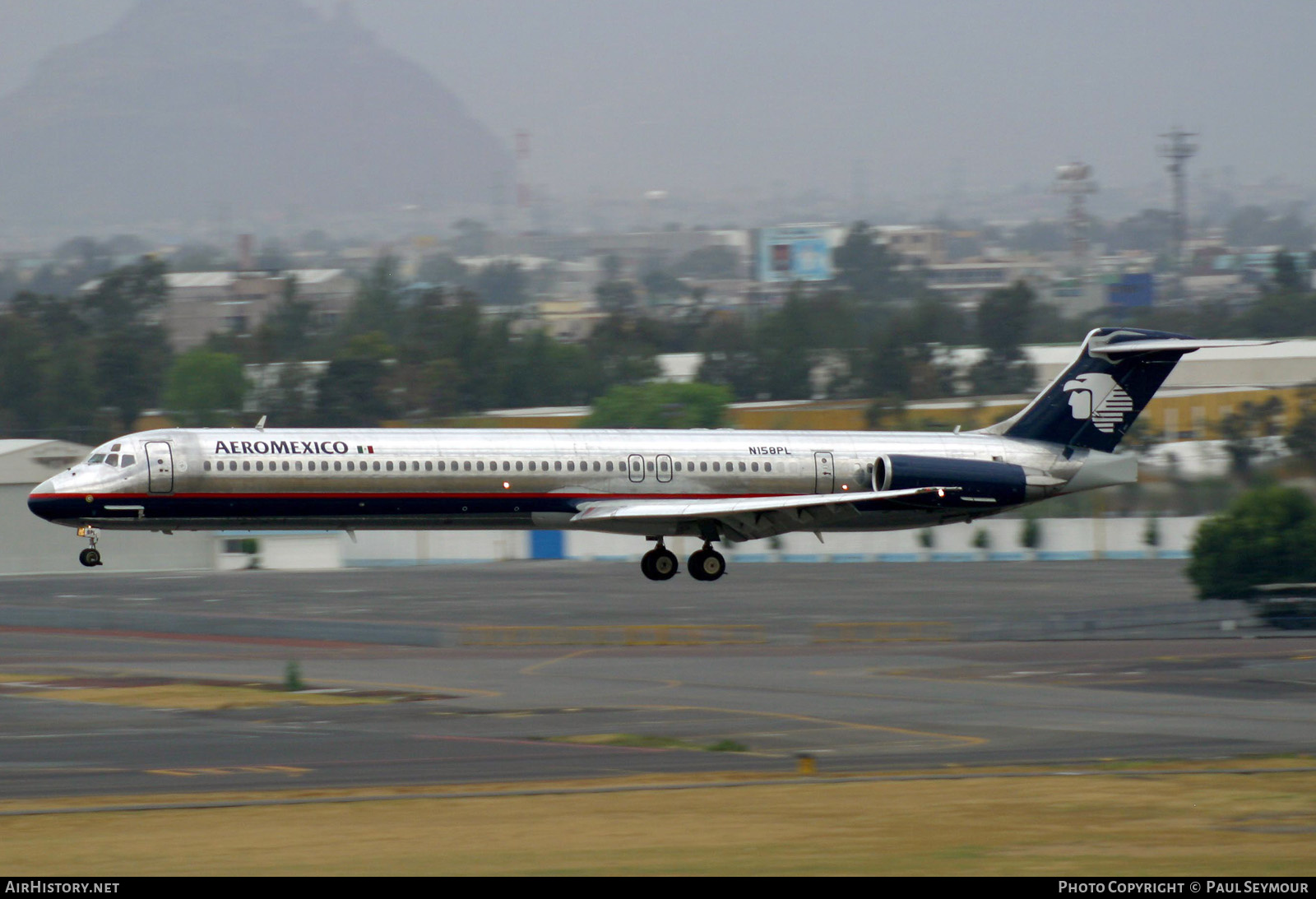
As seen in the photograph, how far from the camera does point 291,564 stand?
96188 millimetres

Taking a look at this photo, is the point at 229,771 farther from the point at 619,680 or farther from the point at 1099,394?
the point at 1099,394

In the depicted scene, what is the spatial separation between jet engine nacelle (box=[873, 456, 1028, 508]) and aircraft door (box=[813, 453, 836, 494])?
114 centimetres

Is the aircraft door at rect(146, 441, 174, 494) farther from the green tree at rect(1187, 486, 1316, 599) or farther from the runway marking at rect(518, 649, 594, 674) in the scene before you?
the green tree at rect(1187, 486, 1316, 599)

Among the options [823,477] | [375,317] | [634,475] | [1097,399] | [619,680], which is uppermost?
[375,317]

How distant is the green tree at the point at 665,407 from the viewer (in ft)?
374

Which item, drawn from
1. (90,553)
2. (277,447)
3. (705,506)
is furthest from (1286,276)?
(90,553)

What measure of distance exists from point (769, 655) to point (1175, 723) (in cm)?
1865

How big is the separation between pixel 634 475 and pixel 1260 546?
41.6 meters

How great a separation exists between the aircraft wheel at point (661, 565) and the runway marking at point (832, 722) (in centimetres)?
388

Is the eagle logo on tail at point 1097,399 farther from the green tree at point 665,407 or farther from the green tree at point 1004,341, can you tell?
the green tree at point 1004,341

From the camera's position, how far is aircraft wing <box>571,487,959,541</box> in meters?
44.5

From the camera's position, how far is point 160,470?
42125 mm

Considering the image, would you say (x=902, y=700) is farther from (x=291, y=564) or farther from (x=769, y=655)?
(x=291, y=564)

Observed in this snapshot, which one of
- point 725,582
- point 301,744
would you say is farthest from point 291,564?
point 301,744
